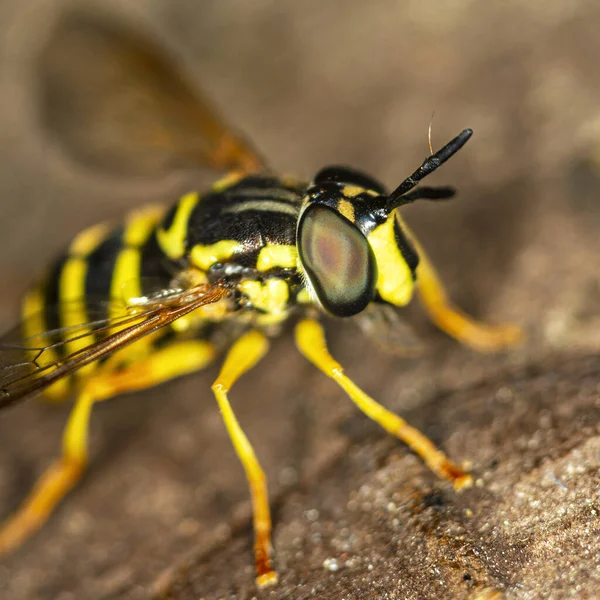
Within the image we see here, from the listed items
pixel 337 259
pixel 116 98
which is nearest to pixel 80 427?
pixel 337 259

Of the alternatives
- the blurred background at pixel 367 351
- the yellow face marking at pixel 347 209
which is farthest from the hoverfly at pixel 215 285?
the blurred background at pixel 367 351

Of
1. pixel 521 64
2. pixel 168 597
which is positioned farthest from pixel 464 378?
pixel 521 64

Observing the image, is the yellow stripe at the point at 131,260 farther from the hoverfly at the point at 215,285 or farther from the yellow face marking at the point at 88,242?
the yellow face marking at the point at 88,242

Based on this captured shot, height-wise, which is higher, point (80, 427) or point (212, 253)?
point (212, 253)

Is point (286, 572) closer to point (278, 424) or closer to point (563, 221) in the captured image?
point (278, 424)

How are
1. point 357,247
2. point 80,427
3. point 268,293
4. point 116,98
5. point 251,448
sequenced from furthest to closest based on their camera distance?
point 116,98, point 80,427, point 268,293, point 251,448, point 357,247

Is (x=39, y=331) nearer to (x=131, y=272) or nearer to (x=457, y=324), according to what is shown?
(x=131, y=272)
